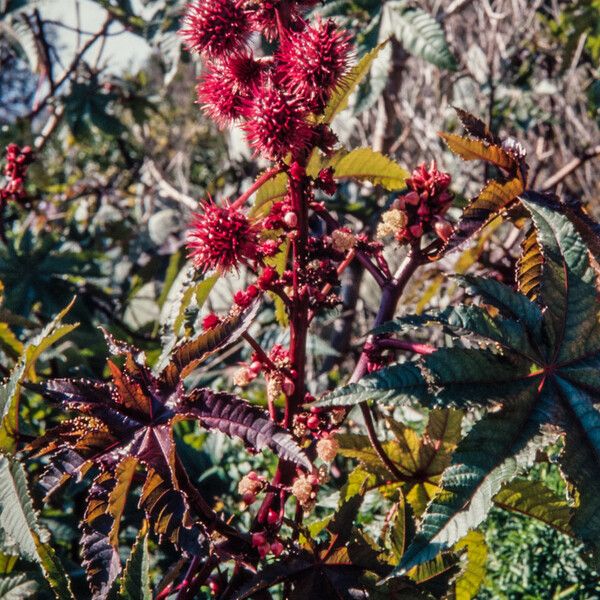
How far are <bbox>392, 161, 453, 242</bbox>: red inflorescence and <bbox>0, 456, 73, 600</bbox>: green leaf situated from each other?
0.64 m

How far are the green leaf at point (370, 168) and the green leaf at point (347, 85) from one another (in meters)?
0.09

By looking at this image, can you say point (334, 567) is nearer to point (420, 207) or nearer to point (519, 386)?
point (519, 386)

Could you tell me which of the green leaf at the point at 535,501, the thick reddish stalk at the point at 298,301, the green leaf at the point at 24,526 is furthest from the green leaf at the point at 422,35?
the green leaf at the point at 24,526

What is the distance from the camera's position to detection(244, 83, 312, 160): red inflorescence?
81 cm

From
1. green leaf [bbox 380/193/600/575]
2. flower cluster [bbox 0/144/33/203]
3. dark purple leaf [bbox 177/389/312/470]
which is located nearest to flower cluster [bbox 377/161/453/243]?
green leaf [bbox 380/193/600/575]

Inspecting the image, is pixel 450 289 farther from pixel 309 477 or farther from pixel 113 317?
pixel 309 477

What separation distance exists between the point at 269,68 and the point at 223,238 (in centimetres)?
25

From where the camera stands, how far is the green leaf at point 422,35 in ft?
5.50

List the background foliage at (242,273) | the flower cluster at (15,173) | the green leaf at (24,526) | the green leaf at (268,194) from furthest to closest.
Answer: the flower cluster at (15,173) < the background foliage at (242,273) < the green leaf at (268,194) < the green leaf at (24,526)

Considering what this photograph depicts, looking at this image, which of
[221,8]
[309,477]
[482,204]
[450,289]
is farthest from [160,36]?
[309,477]

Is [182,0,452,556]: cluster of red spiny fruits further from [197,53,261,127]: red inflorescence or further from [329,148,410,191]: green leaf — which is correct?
[329,148,410,191]: green leaf

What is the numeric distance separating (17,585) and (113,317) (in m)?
1.34

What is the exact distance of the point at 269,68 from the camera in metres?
0.90

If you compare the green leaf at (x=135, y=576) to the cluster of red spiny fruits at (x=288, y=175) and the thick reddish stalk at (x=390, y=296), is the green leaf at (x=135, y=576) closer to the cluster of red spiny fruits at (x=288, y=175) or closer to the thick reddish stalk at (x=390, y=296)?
the cluster of red spiny fruits at (x=288, y=175)
